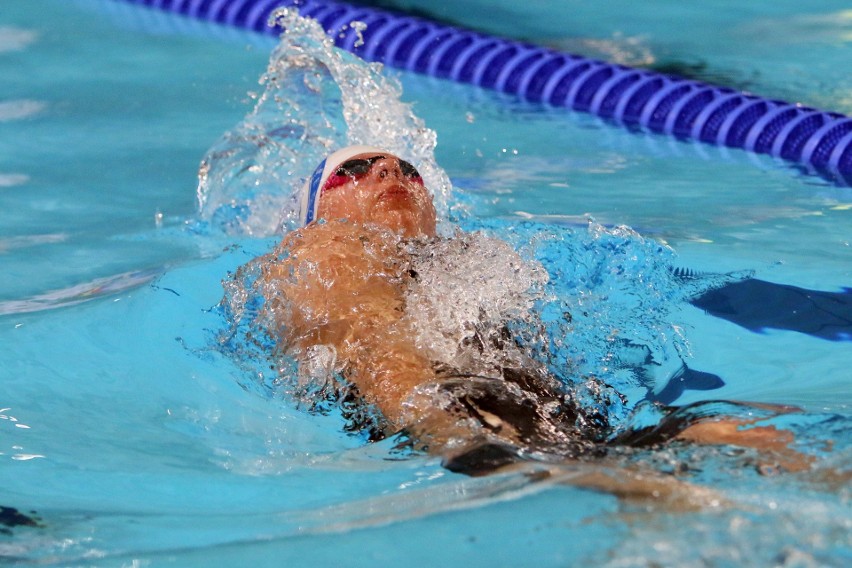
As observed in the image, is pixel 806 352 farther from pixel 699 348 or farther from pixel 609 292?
pixel 609 292

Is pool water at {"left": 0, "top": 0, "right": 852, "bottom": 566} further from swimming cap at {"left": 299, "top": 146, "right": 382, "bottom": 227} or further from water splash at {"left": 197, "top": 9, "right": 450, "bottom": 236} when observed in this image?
swimming cap at {"left": 299, "top": 146, "right": 382, "bottom": 227}

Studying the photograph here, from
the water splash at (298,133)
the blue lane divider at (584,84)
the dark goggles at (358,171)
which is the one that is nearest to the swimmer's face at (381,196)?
the dark goggles at (358,171)

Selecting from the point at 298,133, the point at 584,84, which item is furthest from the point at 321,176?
the point at 584,84

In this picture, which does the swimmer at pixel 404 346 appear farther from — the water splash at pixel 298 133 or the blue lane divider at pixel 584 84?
the blue lane divider at pixel 584 84

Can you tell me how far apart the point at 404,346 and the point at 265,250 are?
Result: 102 centimetres

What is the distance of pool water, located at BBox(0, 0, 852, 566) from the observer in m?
1.67

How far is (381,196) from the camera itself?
9.43 ft

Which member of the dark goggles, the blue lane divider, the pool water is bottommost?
the pool water

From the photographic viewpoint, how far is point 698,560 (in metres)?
1.47

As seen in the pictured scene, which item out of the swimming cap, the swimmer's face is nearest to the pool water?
the swimming cap

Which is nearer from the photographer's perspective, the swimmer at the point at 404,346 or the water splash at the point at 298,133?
the swimmer at the point at 404,346

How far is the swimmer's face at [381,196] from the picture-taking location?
2.87 meters

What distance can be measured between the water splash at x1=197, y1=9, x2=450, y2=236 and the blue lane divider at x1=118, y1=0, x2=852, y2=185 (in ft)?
3.53

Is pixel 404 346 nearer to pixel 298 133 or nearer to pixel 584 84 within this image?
pixel 298 133
